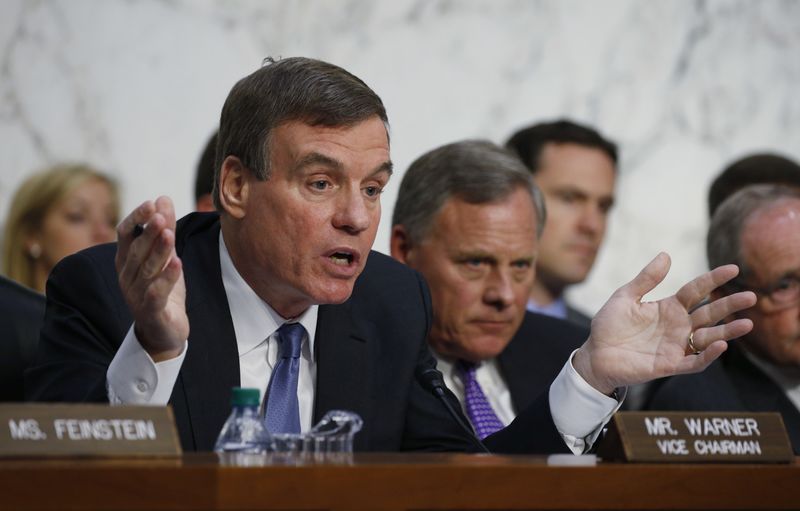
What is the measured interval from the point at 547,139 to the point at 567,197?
0.23 meters

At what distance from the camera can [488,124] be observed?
5195 mm

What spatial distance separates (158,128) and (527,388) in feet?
6.91

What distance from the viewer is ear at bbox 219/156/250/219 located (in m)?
2.53

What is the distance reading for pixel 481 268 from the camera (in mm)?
3246

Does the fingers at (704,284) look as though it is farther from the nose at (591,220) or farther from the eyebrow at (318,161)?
the nose at (591,220)

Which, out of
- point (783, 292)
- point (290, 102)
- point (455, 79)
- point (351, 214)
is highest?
point (455, 79)

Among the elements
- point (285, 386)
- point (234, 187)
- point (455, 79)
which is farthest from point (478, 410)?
point (455, 79)

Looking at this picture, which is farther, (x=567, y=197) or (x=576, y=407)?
(x=567, y=197)

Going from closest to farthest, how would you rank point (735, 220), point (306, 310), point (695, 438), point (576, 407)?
point (695, 438)
point (576, 407)
point (306, 310)
point (735, 220)

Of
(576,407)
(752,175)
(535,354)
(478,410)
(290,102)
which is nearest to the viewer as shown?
(576,407)

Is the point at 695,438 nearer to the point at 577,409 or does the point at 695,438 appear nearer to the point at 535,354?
the point at 577,409

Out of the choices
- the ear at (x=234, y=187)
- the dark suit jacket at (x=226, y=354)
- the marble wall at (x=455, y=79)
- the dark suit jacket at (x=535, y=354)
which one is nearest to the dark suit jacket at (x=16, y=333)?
the dark suit jacket at (x=226, y=354)

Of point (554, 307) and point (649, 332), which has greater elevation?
point (649, 332)

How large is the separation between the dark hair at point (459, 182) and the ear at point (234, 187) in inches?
34.8
